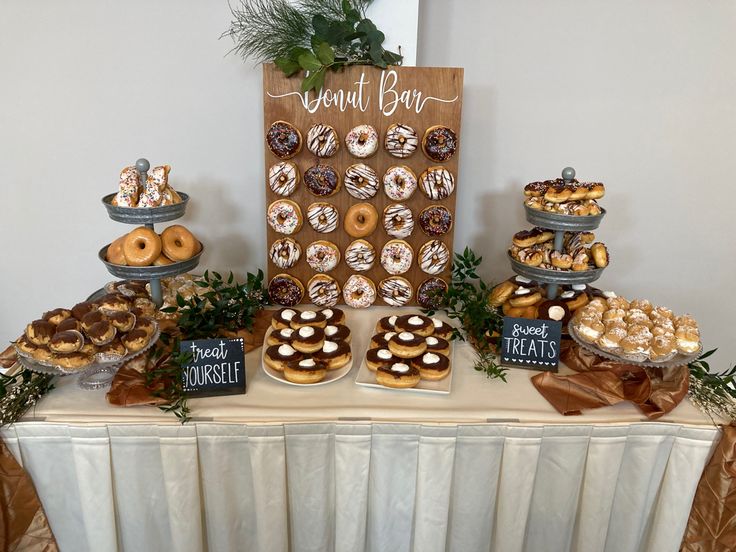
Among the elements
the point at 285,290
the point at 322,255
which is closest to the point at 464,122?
the point at 322,255

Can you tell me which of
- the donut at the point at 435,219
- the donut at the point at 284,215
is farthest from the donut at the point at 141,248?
the donut at the point at 435,219

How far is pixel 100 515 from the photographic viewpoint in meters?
1.19

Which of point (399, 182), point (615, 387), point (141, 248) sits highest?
point (399, 182)

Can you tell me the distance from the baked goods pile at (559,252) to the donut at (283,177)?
25.7 inches

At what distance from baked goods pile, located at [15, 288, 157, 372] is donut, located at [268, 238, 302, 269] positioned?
480 millimetres

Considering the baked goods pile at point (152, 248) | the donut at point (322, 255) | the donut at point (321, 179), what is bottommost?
the donut at point (322, 255)

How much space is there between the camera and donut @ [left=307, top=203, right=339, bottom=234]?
1.63 meters

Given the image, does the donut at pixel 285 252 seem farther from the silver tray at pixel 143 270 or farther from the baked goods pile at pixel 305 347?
the silver tray at pixel 143 270

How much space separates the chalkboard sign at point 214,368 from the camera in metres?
1.22

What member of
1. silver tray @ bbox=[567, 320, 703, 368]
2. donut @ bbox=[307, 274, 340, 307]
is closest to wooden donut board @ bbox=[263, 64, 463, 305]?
donut @ bbox=[307, 274, 340, 307]

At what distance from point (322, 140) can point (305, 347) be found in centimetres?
61

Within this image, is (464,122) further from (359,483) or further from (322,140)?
(359,483)

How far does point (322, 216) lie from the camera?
163cm

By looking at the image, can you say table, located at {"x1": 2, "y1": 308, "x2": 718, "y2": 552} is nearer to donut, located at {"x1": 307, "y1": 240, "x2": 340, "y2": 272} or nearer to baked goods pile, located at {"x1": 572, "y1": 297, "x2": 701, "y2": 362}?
baked goods pile, located at {"x1": 572, "y1": 297, "x2": 701, "y2": 362}
